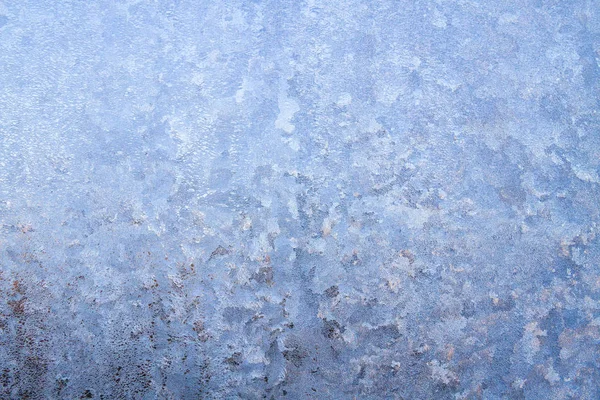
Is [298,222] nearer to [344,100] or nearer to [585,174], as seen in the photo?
[344,100]

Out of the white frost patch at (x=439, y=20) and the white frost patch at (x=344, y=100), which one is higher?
the white frost patch at (x=439, y=20)

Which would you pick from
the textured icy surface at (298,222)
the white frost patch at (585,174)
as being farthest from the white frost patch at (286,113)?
the white frost patch at (585,174)

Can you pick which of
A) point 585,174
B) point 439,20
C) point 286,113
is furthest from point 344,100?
point 585,174

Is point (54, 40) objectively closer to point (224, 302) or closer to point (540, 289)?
point (224, 302)

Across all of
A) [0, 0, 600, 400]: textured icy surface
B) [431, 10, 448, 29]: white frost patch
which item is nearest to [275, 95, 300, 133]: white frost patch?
[0, 0, 600, 400]: textured icy surface


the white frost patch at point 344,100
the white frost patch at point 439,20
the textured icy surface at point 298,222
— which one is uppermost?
the white frost patch at point 439,20

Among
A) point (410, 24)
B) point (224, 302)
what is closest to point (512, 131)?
point (410, 24)

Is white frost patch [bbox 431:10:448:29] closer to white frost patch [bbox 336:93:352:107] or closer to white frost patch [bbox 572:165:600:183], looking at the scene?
white frost patch [bbox 336:93:352:107]

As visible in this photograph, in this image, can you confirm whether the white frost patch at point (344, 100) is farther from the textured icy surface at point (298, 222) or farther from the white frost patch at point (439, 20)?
the white frost patch at point (439, 20)
